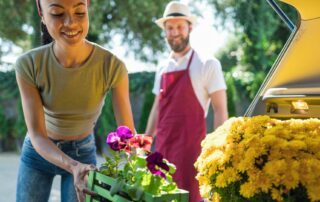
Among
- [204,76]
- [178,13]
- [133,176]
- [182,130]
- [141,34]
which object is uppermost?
[178,13]

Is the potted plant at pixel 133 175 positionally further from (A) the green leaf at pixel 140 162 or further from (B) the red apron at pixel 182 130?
(B) the red apron at pixel 182 130

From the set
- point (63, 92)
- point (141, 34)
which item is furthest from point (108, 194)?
point (141, 34)

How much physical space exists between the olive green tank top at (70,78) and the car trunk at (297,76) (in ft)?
2.28

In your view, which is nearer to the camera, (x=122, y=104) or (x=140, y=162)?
(x=140, y=162)

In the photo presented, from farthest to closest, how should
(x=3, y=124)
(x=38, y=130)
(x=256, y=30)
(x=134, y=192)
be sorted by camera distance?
1. (x=256, y=30)
2. (x=3, y=124)
3. (x=38, y=130)
4. (x=134, y=192)

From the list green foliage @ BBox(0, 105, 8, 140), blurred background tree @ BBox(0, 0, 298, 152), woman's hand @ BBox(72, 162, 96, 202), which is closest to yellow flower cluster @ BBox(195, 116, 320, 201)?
woman's hand @ BBox(72, 162, 96, 202)

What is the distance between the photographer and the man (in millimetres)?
3756

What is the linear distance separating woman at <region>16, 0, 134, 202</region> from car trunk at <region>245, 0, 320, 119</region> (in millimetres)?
678

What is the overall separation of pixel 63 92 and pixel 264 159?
3.29ft

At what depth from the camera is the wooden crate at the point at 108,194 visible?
4.66 feet

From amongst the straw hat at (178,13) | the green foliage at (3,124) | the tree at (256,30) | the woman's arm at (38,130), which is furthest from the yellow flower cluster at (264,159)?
the tree at (256,30)

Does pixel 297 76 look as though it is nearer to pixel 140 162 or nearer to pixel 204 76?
pixel 140 162

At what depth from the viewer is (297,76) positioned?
252 centimetres

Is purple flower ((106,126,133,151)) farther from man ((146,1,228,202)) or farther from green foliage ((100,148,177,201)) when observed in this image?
man ((146,1,228,202))
